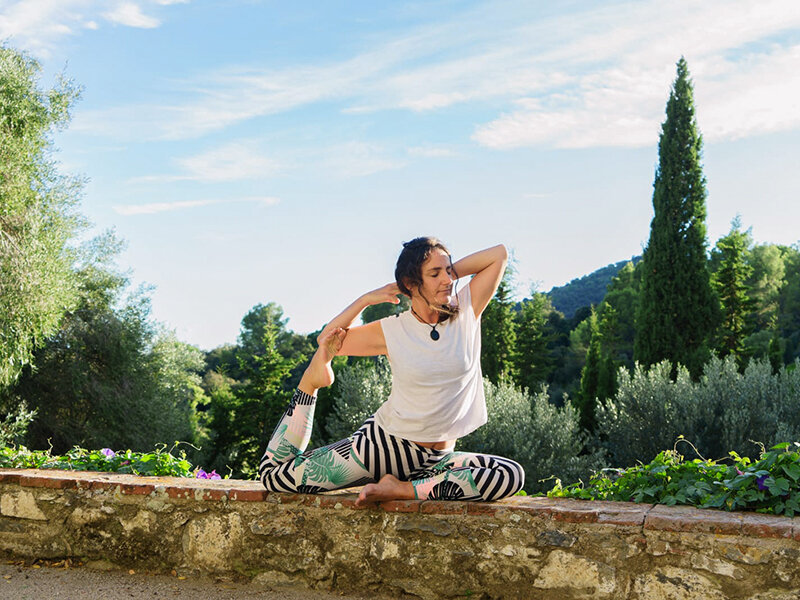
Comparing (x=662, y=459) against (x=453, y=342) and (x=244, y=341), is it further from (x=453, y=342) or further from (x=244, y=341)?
(x=244, y=341)

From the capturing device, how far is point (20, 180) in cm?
1152

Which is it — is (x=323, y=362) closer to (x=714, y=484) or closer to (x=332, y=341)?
(x=332, y=341)

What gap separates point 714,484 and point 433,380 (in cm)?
108

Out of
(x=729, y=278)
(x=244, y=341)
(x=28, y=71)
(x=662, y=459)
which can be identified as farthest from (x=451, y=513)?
(x=244, y=341)

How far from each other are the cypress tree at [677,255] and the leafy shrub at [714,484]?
13.8 meters

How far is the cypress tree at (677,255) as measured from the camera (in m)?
16.1

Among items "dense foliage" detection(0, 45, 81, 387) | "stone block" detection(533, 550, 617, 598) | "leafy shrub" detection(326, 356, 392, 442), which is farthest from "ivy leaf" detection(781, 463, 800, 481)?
"dense foliage" detection(0, 45, 81, 387)

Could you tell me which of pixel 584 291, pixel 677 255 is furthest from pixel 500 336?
pixel 584 291

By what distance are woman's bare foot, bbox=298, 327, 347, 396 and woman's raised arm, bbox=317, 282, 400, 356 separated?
Result: 0.05 ft

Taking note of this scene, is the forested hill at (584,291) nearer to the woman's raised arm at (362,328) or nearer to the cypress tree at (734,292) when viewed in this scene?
the cypress tree at (734,292)

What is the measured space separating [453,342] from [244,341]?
2983 centimetres

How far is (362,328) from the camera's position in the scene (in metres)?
2.77

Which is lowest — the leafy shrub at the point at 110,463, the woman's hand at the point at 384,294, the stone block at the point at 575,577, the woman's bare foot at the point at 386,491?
the stone block at the point at 575,577

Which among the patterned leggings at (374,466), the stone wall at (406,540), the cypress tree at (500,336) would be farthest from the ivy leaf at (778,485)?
the cypress tree at (500,336)
